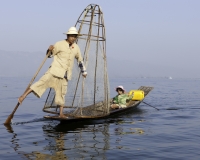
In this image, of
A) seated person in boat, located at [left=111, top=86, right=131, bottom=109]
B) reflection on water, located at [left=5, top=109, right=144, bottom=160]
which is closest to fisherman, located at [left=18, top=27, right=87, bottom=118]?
reflection on water, located at [left=5, top=109, right=144, bottom=160]

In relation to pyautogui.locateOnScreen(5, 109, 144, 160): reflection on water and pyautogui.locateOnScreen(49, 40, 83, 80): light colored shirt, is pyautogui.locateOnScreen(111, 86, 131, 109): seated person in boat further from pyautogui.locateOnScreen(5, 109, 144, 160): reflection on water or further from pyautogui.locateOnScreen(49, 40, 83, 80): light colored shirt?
pyautogui.locateOnScreen(49, 40, 83, 80): light colored shirt

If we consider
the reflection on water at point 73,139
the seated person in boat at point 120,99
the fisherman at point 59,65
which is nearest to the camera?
the reflection on water at point 73,139

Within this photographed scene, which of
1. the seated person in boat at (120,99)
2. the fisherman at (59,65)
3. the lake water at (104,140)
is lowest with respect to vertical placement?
the lake water at (104,140)

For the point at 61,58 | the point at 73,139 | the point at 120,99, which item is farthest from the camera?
the point at 120,99

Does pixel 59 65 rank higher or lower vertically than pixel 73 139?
higher

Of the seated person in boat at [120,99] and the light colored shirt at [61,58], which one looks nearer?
the light colored shirt at [61,58]

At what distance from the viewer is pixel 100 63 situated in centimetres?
1060

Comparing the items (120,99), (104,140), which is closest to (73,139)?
(104,140)

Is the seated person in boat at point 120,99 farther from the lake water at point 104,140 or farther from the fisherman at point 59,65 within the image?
the fisherman at point 59,65

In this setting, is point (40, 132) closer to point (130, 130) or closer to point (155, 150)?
point (130, 130)

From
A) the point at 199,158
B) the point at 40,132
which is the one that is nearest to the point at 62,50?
the point at 40,132

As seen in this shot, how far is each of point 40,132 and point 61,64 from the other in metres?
1.84

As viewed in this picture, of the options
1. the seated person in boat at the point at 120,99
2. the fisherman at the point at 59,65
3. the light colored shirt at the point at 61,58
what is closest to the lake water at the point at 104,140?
the seated person in boat at the point at 120,99

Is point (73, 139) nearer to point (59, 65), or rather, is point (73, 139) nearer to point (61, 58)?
point (59, 65)
